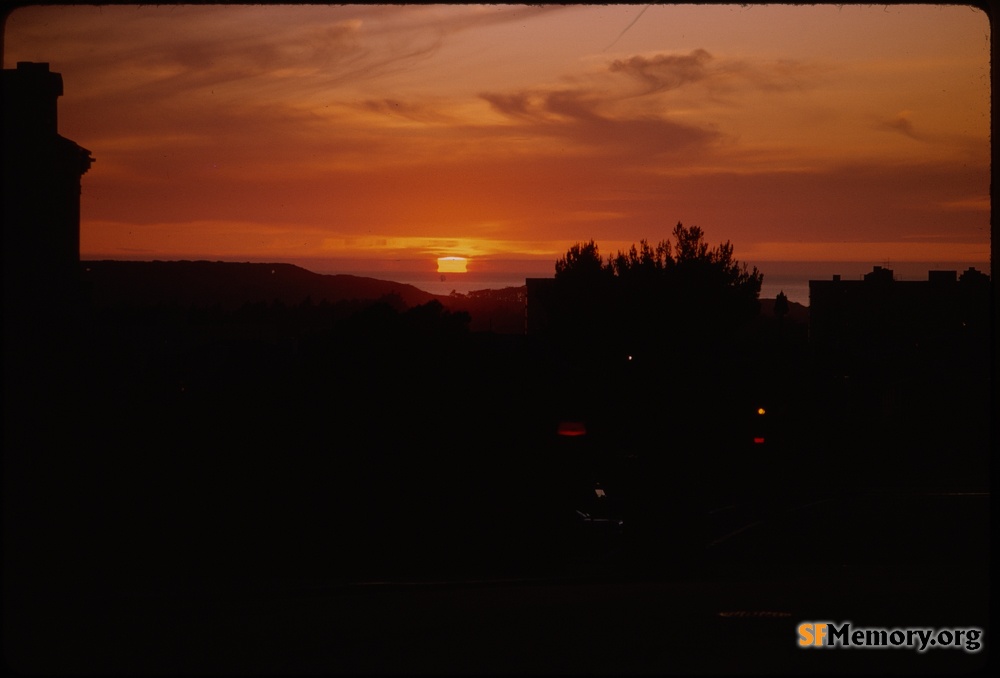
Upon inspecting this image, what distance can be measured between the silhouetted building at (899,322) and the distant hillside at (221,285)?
110ft

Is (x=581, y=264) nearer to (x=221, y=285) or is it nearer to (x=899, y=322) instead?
(x=899, y=322)

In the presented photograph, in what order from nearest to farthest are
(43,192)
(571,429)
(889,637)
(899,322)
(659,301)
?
(889,637) → (571,429) → (43,192) → (659,301) → (899,322)

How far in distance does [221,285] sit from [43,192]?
398 ft

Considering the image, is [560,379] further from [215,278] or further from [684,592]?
[215,278]

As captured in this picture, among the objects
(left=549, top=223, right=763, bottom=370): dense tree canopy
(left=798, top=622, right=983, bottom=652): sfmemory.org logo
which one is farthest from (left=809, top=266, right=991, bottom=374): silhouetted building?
(left=798, top=622, right=983, bottom=652): sfmemory.org logo

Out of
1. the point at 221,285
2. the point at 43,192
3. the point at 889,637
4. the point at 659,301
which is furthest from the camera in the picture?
the point at 221,285

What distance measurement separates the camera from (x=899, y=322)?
245 feet

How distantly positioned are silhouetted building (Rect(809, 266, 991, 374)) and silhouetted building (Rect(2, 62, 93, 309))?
38.4 metres

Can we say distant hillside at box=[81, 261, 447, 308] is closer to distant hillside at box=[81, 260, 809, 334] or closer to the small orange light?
distant hillside at box=[81, 260, 809, 334]

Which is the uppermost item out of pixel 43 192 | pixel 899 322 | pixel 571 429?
pixel 43 192

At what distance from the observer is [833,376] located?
56750 millimetres

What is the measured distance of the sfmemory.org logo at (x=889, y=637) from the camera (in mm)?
8703

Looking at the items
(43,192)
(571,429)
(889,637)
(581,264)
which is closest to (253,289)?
(581,264)

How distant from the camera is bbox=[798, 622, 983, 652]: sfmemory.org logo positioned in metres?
8.70
